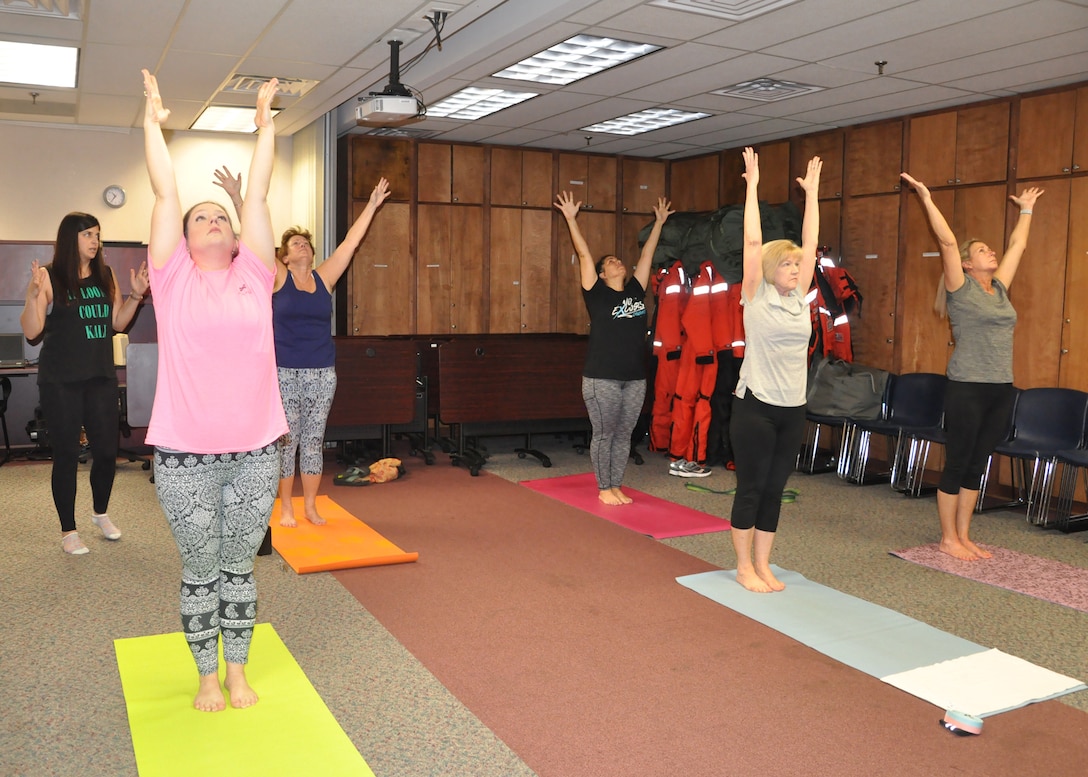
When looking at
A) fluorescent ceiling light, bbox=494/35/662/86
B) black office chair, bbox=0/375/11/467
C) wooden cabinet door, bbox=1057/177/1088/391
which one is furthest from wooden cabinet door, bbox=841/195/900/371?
black office chair, bbox=0/375/11/467

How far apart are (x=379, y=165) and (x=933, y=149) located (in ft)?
16.3

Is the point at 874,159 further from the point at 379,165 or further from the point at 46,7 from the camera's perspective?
the point at 46,7

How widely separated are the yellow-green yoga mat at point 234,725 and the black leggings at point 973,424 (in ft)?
11.3

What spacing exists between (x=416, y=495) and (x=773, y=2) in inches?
145

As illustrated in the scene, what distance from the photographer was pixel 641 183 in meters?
10.2

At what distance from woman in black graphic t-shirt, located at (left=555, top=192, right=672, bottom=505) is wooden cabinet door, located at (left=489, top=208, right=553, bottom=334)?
395cm

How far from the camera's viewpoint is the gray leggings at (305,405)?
15.4ft

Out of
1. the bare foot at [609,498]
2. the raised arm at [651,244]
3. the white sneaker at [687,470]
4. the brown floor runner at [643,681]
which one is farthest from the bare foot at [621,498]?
the raised arm at [651,244]

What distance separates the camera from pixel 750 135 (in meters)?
8.50

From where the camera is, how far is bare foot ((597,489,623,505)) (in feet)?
19.6

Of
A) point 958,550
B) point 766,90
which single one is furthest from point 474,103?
point 958,550

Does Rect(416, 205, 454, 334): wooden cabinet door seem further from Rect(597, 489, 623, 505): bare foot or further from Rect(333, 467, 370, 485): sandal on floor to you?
Rect(597, 489, 623, 505): bare foot

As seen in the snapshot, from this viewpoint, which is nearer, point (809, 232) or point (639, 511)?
point (809, 232)

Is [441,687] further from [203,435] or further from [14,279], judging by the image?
[14,279]
